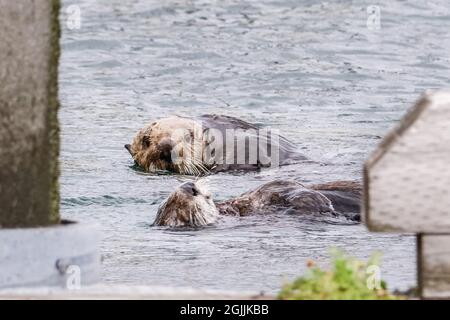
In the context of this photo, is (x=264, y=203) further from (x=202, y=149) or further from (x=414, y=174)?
(x=414, y=174)

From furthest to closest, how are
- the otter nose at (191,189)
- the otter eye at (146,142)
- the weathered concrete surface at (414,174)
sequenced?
the otter eye at (146,142) < the otter nose at (191,189) < the weathered concrete surface at (414,174)

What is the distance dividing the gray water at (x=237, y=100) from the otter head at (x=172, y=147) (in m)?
0.25

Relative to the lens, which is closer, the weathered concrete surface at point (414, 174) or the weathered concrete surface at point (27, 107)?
the weathered concrete surface at point (414, 174)

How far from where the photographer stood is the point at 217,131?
41.3ft

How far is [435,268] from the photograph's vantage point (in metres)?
4.31

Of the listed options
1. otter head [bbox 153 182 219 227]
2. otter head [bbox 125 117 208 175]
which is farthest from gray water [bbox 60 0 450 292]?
otter head [bbox 125 117 208 175]

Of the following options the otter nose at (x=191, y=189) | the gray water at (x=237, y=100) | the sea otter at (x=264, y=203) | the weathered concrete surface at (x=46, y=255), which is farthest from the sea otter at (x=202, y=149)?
the weathered concrete surface at (x=46, y=255)

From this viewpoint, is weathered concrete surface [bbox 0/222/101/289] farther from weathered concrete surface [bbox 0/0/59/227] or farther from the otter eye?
the otter eye

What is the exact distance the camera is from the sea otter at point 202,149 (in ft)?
39.6

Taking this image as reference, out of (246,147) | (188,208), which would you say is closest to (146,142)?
(246,147)

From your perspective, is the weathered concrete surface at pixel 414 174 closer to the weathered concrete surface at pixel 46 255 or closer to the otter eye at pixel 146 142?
the weathered concrete surface at pixel 46 255

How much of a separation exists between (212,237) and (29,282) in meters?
4.79

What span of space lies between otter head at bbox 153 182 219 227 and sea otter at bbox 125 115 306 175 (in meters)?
2.36

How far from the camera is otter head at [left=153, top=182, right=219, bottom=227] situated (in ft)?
31.0
